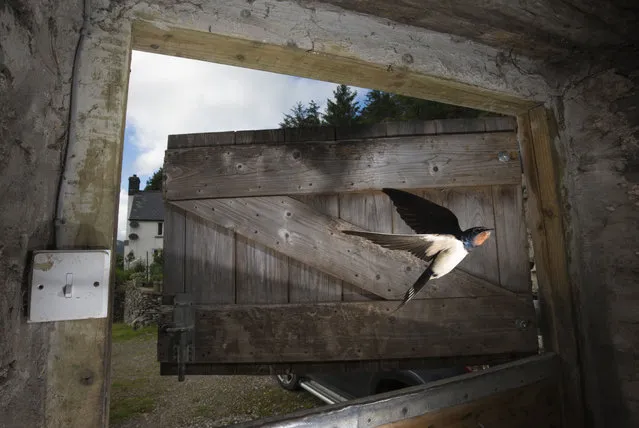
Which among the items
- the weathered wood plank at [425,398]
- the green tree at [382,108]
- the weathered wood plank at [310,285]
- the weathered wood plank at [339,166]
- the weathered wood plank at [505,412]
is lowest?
the weathered wood plank at [505,412]

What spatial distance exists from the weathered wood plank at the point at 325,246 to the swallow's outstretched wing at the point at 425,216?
40 centimetres

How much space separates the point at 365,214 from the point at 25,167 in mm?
1617

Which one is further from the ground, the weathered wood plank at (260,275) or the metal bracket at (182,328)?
the weathered wood plank at (260,275)

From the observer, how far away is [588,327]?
165cm

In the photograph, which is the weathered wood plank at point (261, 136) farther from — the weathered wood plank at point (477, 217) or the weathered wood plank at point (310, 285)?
the weathered wood plank at point (477, 217)

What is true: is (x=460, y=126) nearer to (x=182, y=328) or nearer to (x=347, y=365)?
(x=347, y=365)

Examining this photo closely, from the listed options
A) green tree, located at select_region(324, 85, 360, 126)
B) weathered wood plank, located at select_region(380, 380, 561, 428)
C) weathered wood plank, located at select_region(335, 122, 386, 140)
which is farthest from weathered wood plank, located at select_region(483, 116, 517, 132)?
green tree, located at select_region(324, 85, 360, 126)

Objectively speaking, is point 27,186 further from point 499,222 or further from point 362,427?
point 499,222

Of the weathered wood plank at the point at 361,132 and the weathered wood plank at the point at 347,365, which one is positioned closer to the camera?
the weathered wood plank at the point at 347,365

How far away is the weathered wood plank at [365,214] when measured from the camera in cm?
200

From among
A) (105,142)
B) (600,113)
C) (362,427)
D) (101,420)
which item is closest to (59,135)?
(105,142)

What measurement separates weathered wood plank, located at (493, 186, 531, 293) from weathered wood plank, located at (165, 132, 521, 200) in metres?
0.10

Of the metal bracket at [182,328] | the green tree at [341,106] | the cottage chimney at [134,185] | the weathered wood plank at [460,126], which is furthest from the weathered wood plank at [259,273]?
the cottage chimney at [134,185]

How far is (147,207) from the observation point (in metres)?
27.2
